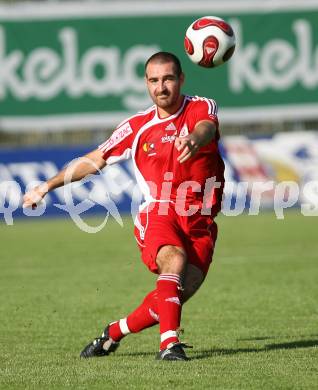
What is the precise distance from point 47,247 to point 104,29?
9.40m

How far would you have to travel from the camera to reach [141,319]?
7691 millimetres

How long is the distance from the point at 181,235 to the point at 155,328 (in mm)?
2322

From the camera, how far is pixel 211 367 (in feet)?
22.8

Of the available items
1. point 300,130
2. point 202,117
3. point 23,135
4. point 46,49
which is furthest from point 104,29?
point 202,117

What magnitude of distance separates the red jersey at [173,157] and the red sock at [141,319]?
2.48 ft

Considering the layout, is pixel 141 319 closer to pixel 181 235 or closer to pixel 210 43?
pixel 181 235

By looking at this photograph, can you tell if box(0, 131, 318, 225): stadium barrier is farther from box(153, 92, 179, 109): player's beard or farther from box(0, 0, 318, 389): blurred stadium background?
box(153, 92, 179, 109): player's beard

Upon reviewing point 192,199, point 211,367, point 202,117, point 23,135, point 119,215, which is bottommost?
point 119,215

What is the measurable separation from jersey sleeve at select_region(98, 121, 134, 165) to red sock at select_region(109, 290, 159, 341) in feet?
3.45

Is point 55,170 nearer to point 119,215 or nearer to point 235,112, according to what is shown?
point 119,215

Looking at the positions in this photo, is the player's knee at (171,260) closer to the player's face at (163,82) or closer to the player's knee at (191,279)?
the player's knee at (191,279)

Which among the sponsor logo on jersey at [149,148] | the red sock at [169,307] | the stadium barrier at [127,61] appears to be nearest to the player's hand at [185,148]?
the sponsor logo on jersey at [149,148]

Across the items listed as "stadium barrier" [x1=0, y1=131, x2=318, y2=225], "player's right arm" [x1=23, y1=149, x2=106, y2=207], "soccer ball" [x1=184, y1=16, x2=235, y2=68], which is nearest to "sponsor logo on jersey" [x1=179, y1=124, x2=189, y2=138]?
"player's right arm" [x1=23, y1=149, x2=106, y2=207]

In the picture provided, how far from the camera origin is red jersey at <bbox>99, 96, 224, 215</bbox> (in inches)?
300
